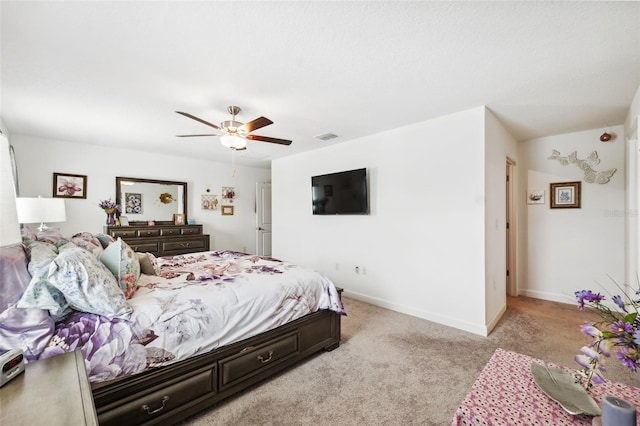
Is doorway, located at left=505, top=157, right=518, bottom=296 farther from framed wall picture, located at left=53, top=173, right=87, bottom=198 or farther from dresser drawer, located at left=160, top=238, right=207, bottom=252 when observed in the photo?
framed wall picture, located at left=53, top=173, right=87, bottom=198

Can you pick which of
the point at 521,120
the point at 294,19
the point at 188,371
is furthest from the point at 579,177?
the point at 188,371

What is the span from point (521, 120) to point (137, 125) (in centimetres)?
461

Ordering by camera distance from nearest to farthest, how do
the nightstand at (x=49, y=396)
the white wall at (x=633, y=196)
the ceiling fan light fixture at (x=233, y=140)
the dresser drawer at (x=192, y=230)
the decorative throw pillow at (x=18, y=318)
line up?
the nightstand at (x=49, y=396) < the decorative throw pillow at (x=18, y=318) < the white wall at (x=633, y=196) < the ceiling fan light fixture at (x=233, y=140) < the dresser drawer at (x=192, y=230)

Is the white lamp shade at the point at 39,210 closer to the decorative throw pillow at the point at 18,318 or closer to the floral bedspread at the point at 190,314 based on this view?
the floral bedspread at the point at 190,314

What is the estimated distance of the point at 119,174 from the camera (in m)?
4.67

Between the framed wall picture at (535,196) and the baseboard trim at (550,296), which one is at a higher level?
the framed wall picture at (535,196)

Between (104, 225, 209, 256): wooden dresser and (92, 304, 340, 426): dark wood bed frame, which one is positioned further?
(104, 225, 209, 256): wooden dresser

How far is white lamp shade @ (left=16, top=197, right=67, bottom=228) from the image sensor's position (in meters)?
3.06

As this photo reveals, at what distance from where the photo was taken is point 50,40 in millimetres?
1807

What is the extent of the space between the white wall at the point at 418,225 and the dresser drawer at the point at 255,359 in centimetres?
184

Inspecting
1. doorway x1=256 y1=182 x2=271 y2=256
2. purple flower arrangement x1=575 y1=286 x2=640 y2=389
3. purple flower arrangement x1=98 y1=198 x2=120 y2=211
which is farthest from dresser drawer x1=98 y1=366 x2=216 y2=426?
doorway x1=256 y1=182 x2=271 y2=256

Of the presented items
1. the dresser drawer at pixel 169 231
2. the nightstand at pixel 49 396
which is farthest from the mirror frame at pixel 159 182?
the nightstand at pixel 49 396

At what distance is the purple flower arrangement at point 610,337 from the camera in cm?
85

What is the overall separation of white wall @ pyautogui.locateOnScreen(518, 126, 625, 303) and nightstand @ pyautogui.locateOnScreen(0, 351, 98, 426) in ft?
16.8
